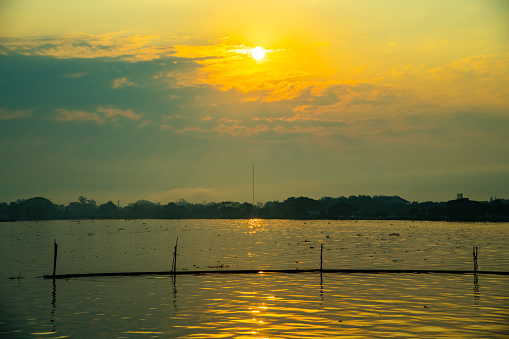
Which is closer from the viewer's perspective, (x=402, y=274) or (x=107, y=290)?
(x=107, y=290)

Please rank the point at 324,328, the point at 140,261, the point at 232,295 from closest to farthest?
the point at 324,328 → the point at 232,295 → the point at 140,261

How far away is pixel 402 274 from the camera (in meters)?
66.8

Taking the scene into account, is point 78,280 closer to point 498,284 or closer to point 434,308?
point 434,308

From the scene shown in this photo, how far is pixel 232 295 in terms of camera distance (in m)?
51.6

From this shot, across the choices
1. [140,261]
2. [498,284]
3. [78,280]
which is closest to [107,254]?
[140,261]

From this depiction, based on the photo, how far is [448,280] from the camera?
61.3 meters

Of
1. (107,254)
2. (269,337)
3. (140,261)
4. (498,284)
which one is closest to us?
(269,337)

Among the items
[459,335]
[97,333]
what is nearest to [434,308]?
[459,335]

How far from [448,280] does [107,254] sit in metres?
78.0

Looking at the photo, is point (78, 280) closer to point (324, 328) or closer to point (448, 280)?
point (324, 328)

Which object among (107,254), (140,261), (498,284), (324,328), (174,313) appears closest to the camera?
(324,328)

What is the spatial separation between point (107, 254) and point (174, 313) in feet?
259

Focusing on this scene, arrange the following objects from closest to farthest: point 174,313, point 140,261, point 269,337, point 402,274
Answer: point 269,337, point 174,313, point 402,274, point 140,261

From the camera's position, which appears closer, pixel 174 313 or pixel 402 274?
pixel 174 313
